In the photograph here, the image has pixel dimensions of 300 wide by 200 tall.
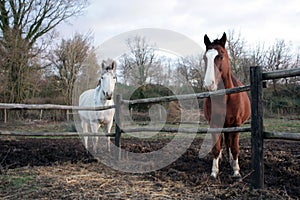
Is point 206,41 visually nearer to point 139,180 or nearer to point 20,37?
point 139,180

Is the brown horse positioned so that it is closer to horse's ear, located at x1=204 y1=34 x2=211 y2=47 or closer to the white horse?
horse's ear, located at x1=204 y1=34 x2=211 y2=47

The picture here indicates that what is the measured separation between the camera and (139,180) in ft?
11.5

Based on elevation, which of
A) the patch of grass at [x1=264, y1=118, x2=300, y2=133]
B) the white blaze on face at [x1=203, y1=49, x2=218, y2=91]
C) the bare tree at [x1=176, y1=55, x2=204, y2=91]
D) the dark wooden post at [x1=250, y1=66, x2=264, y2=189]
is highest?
the bare tree at [x1=176, y1=55, x2=204, y2=91]

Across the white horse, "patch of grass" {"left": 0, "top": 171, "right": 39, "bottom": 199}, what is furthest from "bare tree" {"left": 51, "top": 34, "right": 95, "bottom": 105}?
"patch of grass" {"left": 0, "top": 171, "right": 39, "bottom": 199}

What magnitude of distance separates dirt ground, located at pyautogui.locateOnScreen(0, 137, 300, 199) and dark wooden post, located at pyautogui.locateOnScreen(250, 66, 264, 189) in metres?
0.14

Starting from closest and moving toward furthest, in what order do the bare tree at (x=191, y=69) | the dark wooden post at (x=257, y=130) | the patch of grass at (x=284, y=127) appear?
the dark wooden post at (x=257, y=130) < the patch of grass at (x=284, y=127) < the bare tree at (x=191, y=69)

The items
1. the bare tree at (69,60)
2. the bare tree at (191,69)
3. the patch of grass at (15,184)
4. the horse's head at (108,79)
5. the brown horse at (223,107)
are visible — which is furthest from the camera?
the bare tree at (69,60)

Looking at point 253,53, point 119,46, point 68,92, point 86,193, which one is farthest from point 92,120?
point 253,53

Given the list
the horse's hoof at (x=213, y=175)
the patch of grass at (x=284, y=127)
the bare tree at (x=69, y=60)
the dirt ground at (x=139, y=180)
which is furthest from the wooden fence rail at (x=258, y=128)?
the bare tree at (x=69, y=60)

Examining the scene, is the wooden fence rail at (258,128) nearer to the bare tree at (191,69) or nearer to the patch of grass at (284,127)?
the patch of grass at (284,127)

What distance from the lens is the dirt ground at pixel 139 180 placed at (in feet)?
9.25

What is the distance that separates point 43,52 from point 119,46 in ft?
37.7

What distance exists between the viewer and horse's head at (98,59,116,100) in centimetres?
537

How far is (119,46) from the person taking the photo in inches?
257
